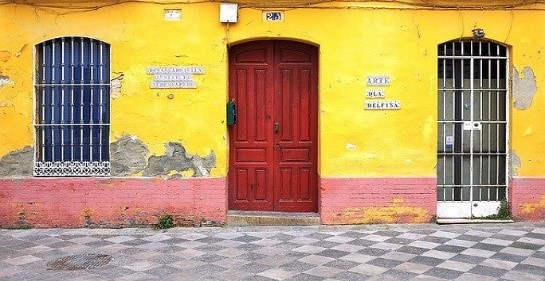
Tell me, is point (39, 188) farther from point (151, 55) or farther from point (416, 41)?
point (416, 41)

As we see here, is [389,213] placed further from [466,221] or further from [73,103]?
[73,103]

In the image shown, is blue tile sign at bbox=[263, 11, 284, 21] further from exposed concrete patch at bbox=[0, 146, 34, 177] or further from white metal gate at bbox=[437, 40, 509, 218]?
exposed concrete patch at bbox=[0, 146, 34, 177]

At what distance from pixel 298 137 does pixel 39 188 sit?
153 inches

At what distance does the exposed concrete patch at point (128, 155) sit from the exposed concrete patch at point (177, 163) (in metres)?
0.13

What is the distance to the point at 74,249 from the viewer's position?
674cm

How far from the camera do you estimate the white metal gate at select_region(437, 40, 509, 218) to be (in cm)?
817

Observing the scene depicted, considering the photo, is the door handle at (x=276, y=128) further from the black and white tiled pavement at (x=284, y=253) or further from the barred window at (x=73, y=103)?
the barred window at (x=73, y=103)

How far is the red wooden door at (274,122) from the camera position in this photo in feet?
26.9

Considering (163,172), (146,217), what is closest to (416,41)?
(163,172)

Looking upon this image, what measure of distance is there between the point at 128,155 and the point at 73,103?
3.77 ft

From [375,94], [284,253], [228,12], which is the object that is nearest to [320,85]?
[375,94]

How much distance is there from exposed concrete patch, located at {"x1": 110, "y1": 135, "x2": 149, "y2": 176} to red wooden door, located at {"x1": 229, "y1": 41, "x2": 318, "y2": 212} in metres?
1.33

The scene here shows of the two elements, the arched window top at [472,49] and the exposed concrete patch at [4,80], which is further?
the arched window top at [472,49]

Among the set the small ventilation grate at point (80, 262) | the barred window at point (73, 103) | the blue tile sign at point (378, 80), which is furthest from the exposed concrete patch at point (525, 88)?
the small ventilation grate at point (80, 262)
